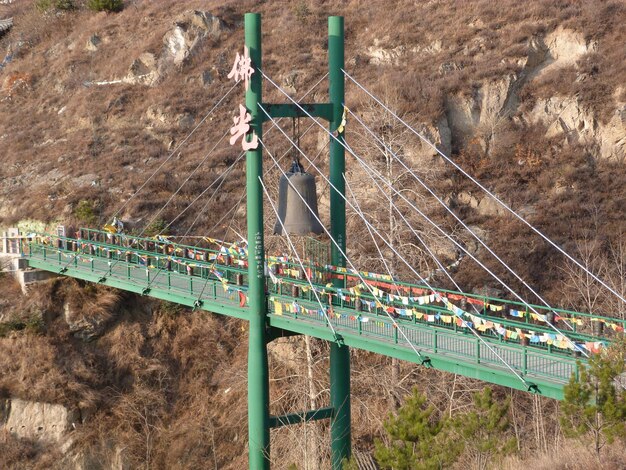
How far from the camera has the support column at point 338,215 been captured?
20.1 meters

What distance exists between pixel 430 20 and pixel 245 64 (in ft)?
94.1

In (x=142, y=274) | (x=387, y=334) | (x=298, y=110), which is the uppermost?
(x=298, y=110)

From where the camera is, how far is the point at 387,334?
17.7 meters

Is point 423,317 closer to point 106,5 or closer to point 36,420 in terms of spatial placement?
point 36,420

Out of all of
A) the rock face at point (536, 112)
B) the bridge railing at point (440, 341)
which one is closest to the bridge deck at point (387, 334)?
the bridge railing at point (440, 341)

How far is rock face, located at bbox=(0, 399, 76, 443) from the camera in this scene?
27734 mm

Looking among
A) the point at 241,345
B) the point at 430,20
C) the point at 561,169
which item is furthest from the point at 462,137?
the point at 241,345

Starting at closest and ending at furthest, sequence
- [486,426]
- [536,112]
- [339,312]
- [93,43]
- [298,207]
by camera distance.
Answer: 1. [486,426]
2. [339,312]
3. [298,207]
4. [536,112]
5. [93,43]

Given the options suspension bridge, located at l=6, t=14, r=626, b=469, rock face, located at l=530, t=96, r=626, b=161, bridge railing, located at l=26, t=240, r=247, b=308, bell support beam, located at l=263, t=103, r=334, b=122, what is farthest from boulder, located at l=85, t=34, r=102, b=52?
bell support beam, located at l=263, t=103, r=334, b=122

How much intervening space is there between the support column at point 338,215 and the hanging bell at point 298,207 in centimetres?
66

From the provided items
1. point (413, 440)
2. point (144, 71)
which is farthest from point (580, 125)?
point (413, 440)

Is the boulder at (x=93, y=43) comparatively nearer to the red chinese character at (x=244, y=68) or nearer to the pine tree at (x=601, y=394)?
the red chinese character at (x=244, y=68)

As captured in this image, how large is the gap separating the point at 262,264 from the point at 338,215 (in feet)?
7.09

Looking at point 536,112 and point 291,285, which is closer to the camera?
point 291,285
